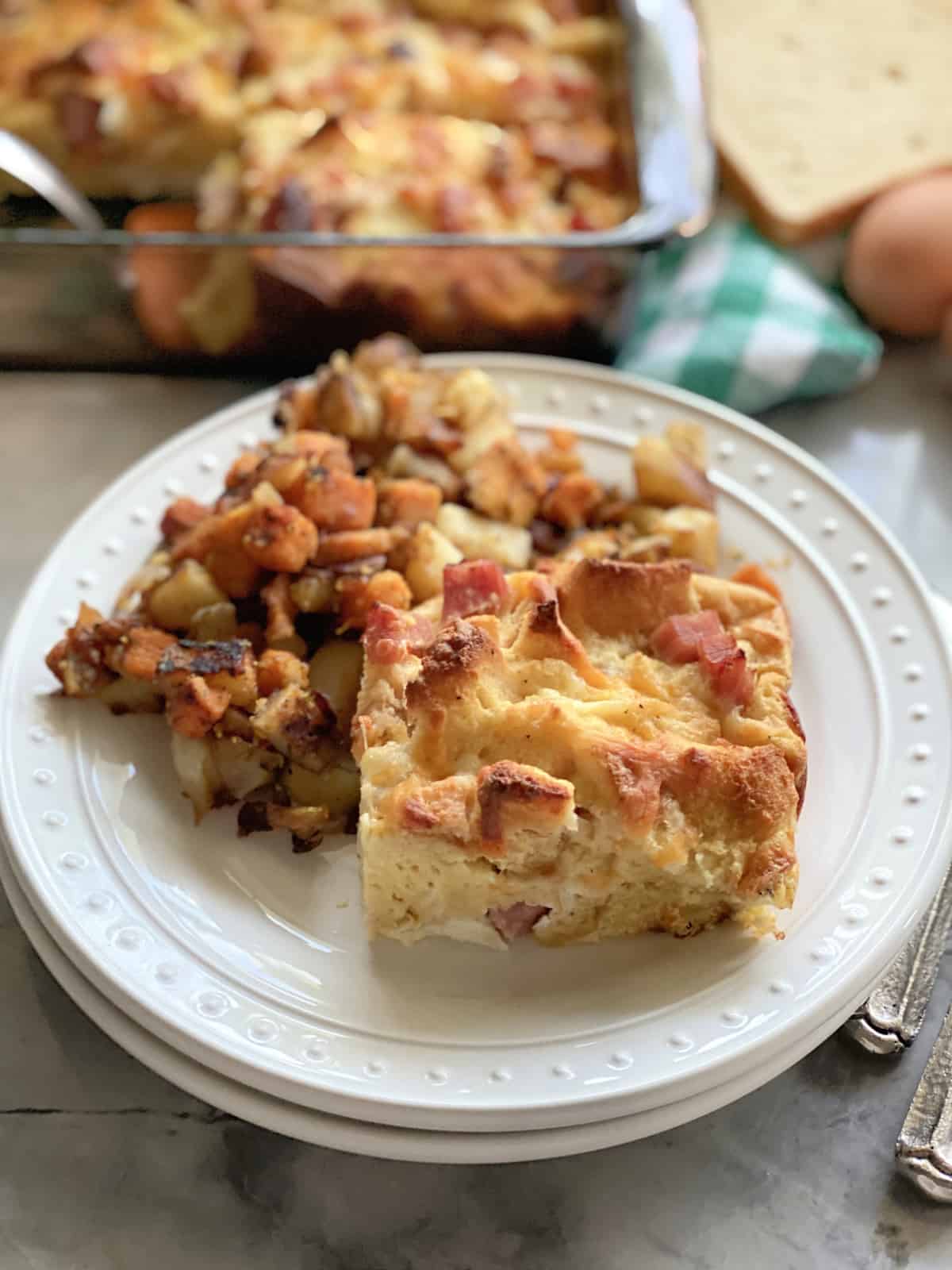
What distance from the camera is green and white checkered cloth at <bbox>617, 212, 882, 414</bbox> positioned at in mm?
3031

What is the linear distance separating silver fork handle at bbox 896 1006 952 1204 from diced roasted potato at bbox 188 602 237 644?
1225mm

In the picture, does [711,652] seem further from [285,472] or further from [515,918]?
[285,472]

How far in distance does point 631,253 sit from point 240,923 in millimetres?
1621

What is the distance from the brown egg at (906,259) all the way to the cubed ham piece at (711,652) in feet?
Result: 5.01

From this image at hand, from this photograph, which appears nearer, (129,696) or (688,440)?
(129,696)

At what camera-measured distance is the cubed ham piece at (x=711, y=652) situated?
192 cm

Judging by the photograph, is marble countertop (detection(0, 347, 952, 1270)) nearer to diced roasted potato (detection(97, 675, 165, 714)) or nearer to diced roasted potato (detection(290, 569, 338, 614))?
diced roasted potato (detection(97, 675, 165, 714))

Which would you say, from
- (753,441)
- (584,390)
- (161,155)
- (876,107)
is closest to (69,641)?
(584,390)

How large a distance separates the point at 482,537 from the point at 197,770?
633 millimetres

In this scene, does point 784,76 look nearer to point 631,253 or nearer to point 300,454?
point 631,253

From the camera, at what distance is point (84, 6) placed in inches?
136

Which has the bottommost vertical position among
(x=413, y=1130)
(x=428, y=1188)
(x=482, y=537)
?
(x=428, y=1188)

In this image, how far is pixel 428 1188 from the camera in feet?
5.95

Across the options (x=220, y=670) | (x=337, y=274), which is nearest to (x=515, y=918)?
(x=220, y=670)
